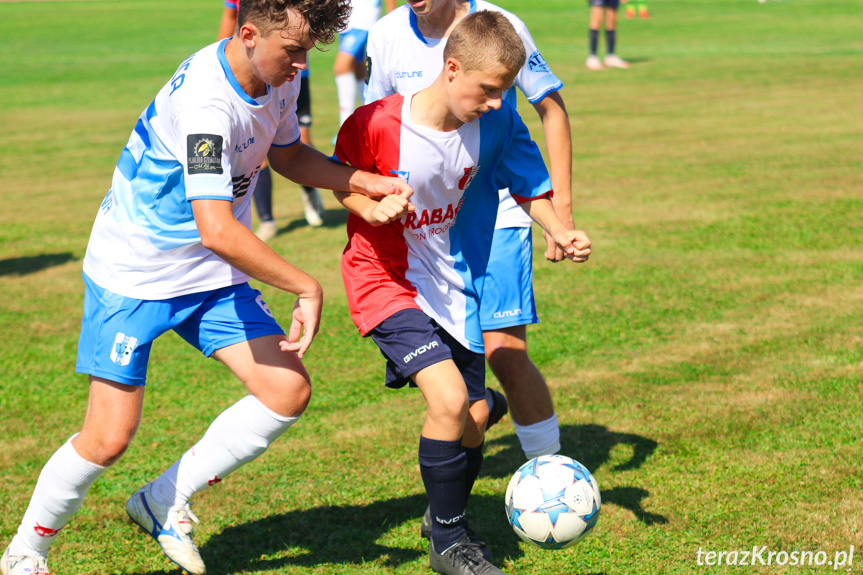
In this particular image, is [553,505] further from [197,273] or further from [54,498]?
[54,498]

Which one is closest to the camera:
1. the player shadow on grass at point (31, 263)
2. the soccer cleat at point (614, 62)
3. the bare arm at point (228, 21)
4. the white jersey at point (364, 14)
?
the bare arm at point (228, 21)

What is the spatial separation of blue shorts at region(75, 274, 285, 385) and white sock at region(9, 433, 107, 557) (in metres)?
0.33

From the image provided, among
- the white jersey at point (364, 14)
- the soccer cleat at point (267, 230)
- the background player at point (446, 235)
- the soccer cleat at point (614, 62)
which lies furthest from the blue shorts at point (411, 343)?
the soccer cleat at point (614, 62)

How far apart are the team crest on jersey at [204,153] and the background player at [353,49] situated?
6.41m

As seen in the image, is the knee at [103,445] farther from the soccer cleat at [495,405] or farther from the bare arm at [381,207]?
the soccer cleat at [495,405]

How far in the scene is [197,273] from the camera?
3.36 m

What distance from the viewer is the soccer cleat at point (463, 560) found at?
131 inches

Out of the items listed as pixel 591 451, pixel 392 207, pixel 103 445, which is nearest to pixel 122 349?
pixel 103 445

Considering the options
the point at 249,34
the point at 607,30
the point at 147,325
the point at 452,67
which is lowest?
the point at 607,30

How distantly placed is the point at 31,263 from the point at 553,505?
6.31 meters

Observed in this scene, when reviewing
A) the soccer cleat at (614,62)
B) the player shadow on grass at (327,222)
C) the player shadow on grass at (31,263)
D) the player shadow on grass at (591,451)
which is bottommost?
the soccer cleat at (614,62)

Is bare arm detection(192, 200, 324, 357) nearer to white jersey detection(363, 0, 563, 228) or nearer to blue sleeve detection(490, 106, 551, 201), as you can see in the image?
blue sleeve detection(490, 106, 551, 201)

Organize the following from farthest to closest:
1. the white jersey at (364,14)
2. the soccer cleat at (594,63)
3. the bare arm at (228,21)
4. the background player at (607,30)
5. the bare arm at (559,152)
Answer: the soccer cleat at (594,63) → the background player at (607,30) → the white jersey at (364,14) → the bare arm at (228,21) → the bare arm at (559,152)

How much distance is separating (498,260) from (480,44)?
109 cm
